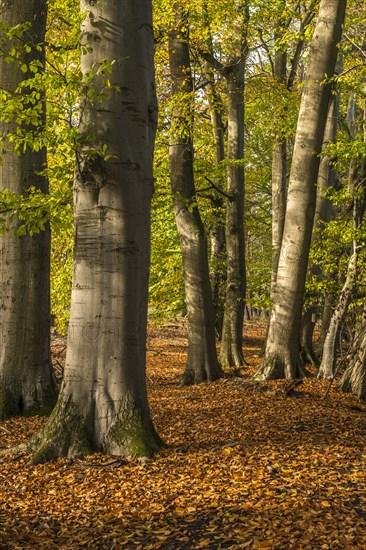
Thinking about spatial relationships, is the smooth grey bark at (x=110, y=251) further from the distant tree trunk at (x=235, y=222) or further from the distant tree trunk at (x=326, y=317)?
the distant tree trunk at (x=326, y=317)

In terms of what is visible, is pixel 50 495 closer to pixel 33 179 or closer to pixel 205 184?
pixel 33 179

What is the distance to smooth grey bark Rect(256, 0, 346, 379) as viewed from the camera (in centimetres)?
1102

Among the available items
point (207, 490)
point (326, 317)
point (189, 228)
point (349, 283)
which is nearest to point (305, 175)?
point (349, 283)

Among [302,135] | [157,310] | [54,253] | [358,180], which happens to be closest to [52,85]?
[302,135]

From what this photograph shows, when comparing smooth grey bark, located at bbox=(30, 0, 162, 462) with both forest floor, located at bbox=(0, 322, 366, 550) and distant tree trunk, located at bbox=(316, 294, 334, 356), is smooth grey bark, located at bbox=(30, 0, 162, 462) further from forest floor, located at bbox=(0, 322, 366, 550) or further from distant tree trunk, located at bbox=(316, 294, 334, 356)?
distant tree trunk, located at bbox=(316, 294, 334, 356)

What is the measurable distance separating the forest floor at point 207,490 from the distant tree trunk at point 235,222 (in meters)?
7.56

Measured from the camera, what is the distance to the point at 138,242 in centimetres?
634

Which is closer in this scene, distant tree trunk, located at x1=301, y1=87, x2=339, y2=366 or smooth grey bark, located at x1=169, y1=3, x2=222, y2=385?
smooth grey bark, located at x1=169, y1=3, x2=222, y2=385

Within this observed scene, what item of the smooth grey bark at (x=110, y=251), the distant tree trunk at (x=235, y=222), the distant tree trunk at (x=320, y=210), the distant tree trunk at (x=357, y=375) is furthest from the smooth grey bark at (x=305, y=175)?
the smooth grey bark at (x=110, y=251)

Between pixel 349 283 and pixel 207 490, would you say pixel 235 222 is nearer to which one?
pixel 349 283

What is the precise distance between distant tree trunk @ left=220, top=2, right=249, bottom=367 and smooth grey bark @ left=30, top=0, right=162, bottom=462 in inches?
377

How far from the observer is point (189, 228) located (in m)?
12.8

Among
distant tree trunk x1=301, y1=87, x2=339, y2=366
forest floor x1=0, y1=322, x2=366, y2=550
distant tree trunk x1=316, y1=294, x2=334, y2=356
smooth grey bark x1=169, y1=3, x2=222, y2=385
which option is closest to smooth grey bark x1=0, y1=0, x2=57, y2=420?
forest floor x1=0, y1=322, x2=366, y2=550

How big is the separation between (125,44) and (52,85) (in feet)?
2.84
